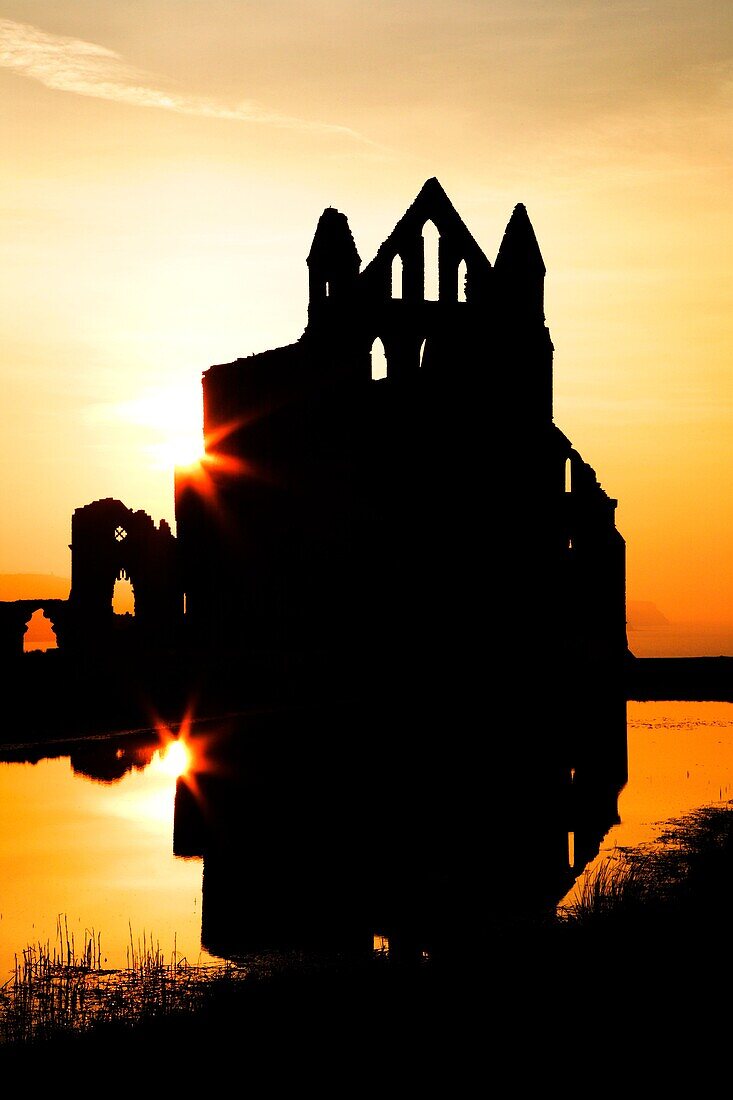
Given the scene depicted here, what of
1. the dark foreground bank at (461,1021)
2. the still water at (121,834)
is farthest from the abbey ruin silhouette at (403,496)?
the dark foreground bank at (461,1021)

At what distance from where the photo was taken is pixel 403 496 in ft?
98.5

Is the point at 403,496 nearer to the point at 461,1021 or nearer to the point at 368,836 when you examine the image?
the point at 368,836

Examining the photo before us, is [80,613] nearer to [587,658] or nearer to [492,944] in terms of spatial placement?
[587,658]

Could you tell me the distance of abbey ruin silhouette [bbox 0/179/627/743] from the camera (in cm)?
2891

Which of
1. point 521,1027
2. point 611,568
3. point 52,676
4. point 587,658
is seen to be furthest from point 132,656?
point 521,1027

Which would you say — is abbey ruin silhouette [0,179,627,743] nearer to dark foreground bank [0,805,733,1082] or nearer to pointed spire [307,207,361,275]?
pointed spire [307,207,361,275]

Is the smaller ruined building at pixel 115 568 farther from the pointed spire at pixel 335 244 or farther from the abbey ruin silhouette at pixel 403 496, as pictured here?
the pointed spire at pixel 335 244

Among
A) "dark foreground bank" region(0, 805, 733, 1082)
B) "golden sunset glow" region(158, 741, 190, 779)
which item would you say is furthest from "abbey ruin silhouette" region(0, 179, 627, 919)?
"dark foreground bank" region(0, 805, 733, 1082)

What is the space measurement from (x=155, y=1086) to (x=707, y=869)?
5970 millimetres

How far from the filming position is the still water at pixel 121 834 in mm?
10320

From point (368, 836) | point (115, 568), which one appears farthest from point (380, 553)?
point (368, 836)

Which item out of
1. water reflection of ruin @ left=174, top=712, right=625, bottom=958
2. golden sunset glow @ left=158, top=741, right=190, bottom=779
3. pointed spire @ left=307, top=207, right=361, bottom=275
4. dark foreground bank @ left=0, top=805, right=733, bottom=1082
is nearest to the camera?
dark foreground bank @ left=0, top=805, right=733, bottom=1082

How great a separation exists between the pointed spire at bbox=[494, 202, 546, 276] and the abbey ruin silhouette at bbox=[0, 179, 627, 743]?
55 mm

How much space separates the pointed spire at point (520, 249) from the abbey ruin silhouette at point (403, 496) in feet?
0.18
